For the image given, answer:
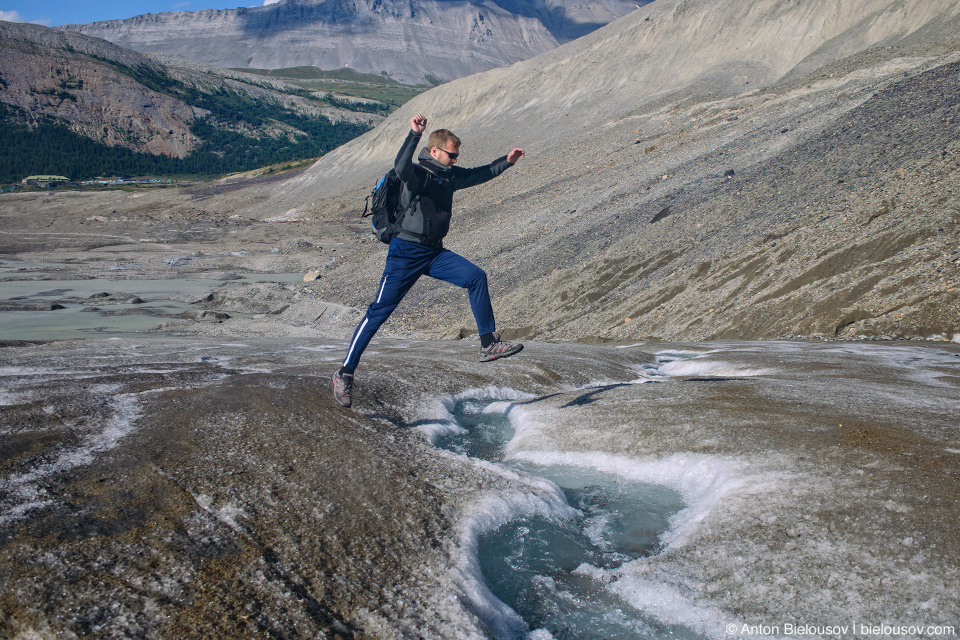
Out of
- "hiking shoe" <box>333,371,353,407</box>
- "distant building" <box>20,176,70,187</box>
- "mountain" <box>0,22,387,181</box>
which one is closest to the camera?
"hiking shoe" <box>333,371,353,407</box>

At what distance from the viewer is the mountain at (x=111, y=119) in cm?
13550

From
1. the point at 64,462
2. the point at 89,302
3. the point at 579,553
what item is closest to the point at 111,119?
the point at 89,302

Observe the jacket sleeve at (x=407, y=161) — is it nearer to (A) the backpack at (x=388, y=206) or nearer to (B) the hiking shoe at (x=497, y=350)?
(A) the backpack at (x=388, y=206)

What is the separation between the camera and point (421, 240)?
644 centimetres

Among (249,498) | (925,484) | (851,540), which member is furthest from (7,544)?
(925,484)

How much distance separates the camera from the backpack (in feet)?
20.6

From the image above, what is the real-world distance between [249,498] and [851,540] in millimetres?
3658

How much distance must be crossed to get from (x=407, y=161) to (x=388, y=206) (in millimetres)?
532

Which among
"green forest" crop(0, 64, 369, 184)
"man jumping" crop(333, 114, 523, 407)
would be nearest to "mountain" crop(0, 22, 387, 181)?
"green forest" crop(0, 64, 369, 184)

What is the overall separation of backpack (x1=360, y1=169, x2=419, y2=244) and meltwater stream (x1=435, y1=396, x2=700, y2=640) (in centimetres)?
261

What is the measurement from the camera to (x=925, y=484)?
4.07m

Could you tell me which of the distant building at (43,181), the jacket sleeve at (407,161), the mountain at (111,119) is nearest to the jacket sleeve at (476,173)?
the jacket sleeve at (407,161)

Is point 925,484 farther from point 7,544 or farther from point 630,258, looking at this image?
point 630,258

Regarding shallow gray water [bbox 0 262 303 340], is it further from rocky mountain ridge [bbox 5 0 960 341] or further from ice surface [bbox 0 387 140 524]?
ice surface [bbox 0 387 140 524]
